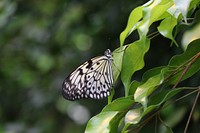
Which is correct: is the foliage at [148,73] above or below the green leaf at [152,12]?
below

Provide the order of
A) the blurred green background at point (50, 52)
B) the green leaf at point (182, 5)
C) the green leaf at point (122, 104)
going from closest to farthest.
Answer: the green leaf at point (182, 5)
the green leaf at point (122, 104)
the blurred green background at point (50, 52)

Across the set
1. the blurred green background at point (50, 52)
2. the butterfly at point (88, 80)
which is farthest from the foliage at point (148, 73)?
the blurred green background at point (50, 52)

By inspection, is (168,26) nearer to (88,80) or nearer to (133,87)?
(133,87)

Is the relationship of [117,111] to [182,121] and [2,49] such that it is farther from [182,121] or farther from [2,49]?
[2,49]

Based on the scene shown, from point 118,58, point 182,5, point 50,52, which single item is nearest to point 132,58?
point 118,58

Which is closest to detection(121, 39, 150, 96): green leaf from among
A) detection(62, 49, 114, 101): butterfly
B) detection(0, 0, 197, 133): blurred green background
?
detection(62, 49, 114, 101): butterfly

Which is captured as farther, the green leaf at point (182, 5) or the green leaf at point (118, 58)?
the green leaf at point (118, 58)

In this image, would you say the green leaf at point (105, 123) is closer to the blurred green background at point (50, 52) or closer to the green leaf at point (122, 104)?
the green leaf at point (122, 104)
